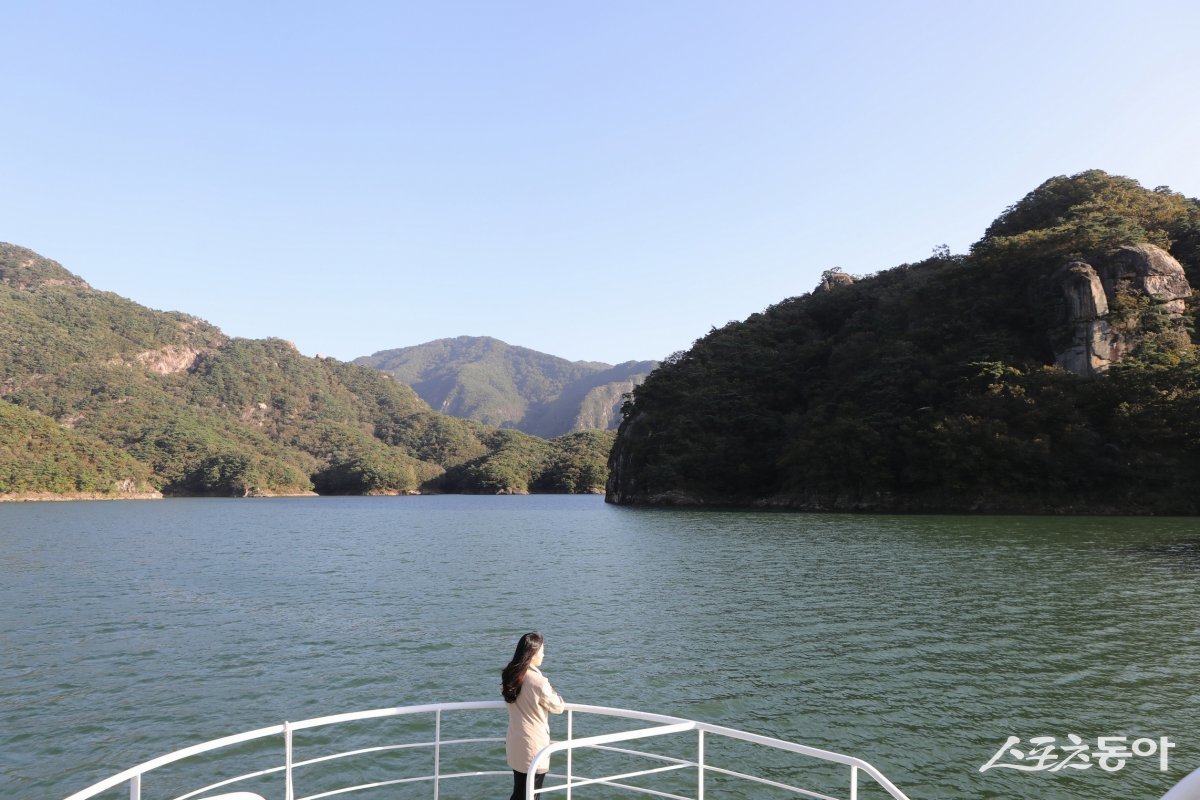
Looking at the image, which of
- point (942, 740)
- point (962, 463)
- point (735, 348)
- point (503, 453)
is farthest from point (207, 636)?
point (503, 453)

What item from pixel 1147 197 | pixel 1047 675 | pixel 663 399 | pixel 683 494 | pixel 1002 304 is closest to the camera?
pixel 1047 675

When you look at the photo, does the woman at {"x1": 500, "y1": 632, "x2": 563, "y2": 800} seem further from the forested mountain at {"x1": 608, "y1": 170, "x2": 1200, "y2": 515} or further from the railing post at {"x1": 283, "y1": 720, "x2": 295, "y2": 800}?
the forested mountain at {"x1": 608, "y1": 170, "x2": 1200, "y2": 515}

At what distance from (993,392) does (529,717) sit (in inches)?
2882

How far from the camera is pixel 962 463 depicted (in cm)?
6631

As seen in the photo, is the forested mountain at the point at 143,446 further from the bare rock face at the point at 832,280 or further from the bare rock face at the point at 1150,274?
the bare rock face at the point at 1150,274

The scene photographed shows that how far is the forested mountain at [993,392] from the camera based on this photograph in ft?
204

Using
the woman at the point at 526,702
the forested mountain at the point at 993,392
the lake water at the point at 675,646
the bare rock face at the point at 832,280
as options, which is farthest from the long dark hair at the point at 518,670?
the bare rock face at the point at 832,280

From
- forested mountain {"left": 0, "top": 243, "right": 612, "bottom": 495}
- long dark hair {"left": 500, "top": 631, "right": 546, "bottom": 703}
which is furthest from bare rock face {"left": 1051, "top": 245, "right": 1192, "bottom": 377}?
forested mountain {"left": 0, "top": 243, "right": 612, "bottom": 495}

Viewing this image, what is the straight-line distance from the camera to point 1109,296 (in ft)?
227

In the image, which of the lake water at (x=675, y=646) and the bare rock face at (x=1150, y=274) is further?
the bare rock face at (x=1150, y=274)

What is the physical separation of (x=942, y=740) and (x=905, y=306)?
86.3 m

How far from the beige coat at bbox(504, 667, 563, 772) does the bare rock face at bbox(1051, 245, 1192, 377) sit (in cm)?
7588

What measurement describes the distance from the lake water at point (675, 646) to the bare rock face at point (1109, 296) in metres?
34.7

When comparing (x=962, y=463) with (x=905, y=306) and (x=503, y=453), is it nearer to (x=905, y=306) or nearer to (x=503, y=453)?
(x=905, y=306)
